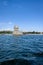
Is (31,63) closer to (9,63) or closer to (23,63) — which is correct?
(23,63)

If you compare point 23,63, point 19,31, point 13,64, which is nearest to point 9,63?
point 13,64

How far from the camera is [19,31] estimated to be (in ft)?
477

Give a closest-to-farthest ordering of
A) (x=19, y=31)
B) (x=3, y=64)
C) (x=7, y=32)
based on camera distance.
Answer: (x=3, y=64)
(x=19, y=31)
(x=7, y=32)

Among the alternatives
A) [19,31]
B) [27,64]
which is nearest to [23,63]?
[27,64]

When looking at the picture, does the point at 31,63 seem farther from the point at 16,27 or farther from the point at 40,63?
the point at 16,27

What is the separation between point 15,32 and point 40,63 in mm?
135211

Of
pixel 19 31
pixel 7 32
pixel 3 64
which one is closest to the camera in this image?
pixel 3 64

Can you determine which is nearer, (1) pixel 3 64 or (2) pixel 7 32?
(1) pixel 3 64

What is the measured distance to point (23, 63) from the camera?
12.0 meters

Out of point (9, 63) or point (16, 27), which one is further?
point (16, 27)

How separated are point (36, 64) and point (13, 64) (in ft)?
5.73

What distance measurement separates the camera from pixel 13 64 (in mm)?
11680

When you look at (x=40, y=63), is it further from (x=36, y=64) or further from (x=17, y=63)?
(x=17, y=63)

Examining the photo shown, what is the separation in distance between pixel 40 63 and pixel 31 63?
702mm
